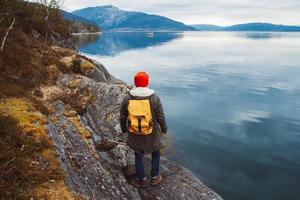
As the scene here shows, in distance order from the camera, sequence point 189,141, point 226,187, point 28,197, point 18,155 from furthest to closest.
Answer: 1. point 189,141
2. point 226,187
3. point 18,155
4. point 28,197

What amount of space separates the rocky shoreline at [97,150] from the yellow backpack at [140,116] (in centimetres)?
227

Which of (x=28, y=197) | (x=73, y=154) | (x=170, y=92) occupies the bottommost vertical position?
(x=170, y=92)

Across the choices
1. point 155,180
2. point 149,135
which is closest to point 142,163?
point 155,180

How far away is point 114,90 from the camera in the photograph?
1798cm

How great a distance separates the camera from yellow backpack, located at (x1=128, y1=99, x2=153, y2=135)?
351 inches

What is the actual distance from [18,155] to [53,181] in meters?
1.12

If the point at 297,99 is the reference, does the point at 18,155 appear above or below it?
above

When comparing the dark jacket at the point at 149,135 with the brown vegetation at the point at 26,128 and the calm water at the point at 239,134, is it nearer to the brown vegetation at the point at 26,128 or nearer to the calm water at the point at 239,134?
the brown vegetation at the point at 26,128

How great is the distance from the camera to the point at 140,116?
29.3 ft

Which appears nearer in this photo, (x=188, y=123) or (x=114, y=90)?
(x=114, y=90)

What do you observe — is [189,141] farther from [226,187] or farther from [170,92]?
[170,92]

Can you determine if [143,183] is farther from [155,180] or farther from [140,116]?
[140,116]

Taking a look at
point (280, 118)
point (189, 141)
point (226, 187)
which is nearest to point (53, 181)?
point (226, 187)

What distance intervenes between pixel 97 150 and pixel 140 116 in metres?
4.13
